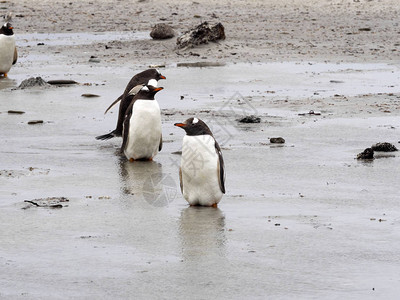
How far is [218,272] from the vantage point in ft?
17.4

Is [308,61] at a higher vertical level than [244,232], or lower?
lower

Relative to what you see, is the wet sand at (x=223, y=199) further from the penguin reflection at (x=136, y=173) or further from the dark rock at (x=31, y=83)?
the dark rock at (x=31, y=83)

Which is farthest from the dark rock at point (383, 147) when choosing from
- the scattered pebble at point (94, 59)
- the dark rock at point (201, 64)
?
the scattered pebble at point (94, 59)

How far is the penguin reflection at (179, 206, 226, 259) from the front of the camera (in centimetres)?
571

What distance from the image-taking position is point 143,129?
8758 mm

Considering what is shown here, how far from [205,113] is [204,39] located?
5988 mm

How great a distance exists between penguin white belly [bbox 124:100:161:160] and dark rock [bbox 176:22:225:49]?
316 inches

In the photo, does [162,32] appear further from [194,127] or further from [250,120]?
[194,127]

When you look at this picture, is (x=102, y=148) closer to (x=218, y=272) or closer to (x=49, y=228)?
(x=49, y=228)

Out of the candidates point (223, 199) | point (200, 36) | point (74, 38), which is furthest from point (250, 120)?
point (74, 38)

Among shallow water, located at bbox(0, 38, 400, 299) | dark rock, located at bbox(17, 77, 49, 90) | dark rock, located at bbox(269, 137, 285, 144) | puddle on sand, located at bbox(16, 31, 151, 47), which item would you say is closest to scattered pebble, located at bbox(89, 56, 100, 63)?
puddle on sand, located at bbox(16, 31, 151, 47)

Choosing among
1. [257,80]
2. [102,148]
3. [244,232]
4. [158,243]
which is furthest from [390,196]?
[257,80]

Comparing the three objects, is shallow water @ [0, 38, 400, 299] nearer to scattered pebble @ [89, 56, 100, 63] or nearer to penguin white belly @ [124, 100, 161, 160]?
penguin white belly @ [124, 100, 161, 160]

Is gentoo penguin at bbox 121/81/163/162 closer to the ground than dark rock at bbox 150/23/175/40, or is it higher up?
higher up
